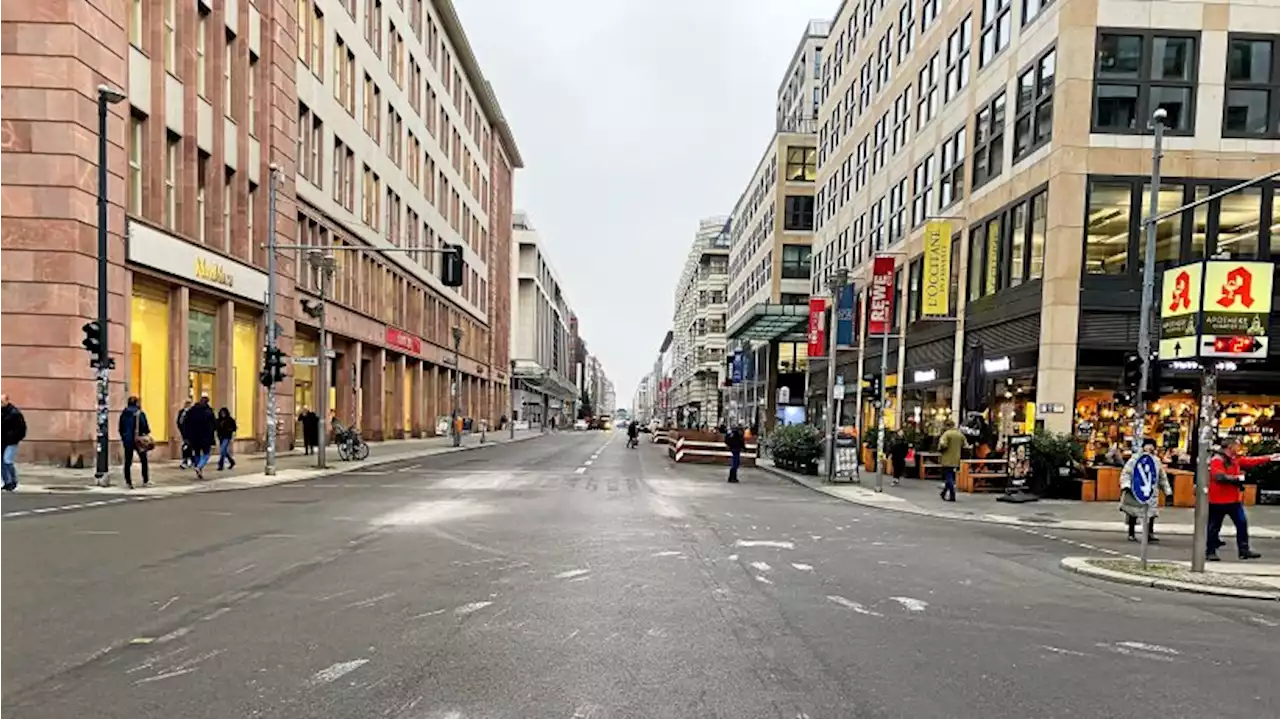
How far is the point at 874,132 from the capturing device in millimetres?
45594

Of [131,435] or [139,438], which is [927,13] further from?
[131,435]

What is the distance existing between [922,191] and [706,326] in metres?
67.8

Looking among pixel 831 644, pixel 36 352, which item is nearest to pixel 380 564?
pixel 831 644

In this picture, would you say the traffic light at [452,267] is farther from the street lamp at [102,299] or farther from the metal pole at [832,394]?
the metal pole at [832,394]

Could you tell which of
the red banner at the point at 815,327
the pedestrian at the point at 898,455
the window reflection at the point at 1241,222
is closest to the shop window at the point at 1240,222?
the window reflection at the point at 1241,222

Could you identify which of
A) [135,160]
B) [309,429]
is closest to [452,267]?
[135,160]

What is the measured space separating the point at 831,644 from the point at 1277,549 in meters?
11.2

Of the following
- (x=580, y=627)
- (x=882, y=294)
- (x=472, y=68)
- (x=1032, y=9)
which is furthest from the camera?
(x=472, y=68)

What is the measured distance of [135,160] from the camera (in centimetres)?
2269

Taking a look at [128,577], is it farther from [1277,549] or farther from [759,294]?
[759,294]

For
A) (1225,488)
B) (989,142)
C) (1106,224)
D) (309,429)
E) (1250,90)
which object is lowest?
(309,429)

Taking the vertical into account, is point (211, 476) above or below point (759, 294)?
below

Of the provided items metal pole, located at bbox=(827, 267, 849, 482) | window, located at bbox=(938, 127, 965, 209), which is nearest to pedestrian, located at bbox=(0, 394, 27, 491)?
metal pole, located at bbox=(827, 267, 849, 482)

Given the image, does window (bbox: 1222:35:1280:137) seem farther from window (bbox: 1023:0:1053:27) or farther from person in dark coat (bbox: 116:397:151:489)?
person in dark coat (bbox: 116:397:151:489)
